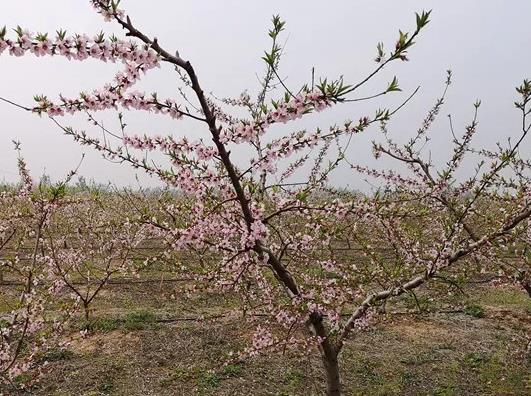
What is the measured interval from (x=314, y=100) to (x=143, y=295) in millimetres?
9647

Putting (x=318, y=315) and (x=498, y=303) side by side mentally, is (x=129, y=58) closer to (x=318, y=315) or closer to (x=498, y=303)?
(x=318, y=315)

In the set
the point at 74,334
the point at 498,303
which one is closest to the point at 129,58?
the point at 74,334

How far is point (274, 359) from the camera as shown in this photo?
7516 millimetres

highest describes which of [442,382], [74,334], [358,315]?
[74,334]

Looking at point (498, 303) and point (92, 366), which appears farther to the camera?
point (498, 303)

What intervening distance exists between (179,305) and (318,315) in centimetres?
618

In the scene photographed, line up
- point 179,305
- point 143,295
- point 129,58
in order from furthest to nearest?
→ point 143,295, point 179,305, point 129,58

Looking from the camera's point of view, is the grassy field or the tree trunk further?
the grassy field

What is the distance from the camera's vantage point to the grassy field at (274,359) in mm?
6645

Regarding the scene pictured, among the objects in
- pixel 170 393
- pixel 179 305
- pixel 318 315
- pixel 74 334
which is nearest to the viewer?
pixel 318 315

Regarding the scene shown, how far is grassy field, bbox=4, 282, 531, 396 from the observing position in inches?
262

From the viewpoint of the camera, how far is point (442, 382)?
22.4ft

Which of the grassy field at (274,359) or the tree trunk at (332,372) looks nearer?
the tree trunk at (332,372)

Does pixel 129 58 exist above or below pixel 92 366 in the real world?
above
